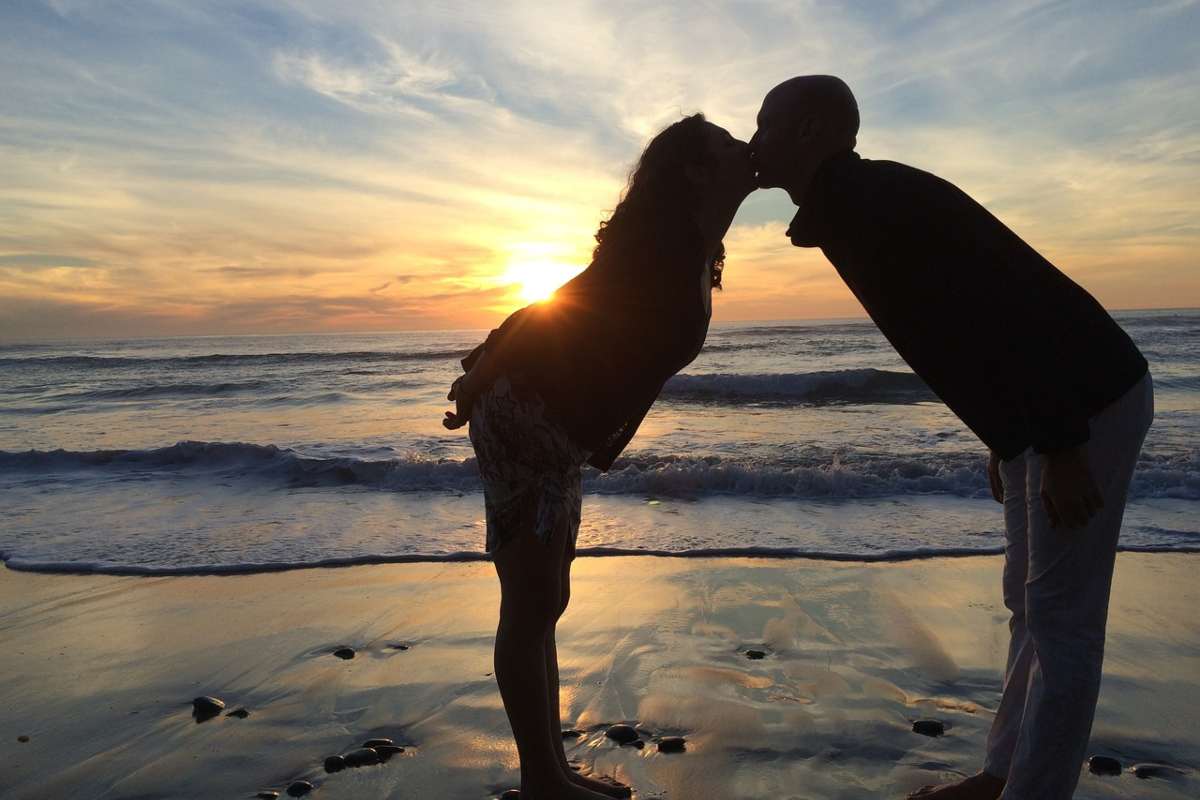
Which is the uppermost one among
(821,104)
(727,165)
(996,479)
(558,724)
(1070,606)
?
(821,104)

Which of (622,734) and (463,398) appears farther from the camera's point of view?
(622,734)

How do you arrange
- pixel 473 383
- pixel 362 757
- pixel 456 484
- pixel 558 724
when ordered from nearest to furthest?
pixel 473 383
pixel 558 724
pixel 362 757
pixel 456 484

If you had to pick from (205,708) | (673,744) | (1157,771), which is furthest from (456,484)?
(1157,771)

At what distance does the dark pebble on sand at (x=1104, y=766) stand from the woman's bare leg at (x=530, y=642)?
174 centimetres

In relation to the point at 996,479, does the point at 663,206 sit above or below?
above

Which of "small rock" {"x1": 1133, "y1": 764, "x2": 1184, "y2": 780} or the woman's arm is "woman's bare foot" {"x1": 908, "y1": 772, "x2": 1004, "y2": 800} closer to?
"small rock" {"x1": 1133, "y1": 764, "x2": 1184, "y2": 780}

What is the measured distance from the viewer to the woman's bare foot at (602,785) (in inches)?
91.1

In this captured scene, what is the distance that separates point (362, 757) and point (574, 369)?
170cm

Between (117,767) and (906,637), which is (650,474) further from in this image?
(117,767)

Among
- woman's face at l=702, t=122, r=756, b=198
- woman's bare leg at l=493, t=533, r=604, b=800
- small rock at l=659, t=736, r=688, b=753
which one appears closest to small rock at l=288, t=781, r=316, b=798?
woman's bare leg at l=493, t=533, r=604, b=800

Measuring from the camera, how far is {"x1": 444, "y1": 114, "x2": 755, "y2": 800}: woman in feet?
6.33

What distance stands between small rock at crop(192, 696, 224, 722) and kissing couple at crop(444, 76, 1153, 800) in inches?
64.2

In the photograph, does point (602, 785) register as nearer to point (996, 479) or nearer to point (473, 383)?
point (473, 383)

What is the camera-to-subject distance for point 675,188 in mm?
1953
